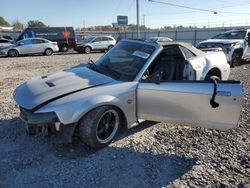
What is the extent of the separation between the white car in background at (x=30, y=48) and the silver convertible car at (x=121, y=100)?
17.0m

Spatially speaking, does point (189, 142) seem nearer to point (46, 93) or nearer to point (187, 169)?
point (187, 169)

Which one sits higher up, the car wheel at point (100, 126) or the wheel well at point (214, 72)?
the wheel well at point (214, 72)

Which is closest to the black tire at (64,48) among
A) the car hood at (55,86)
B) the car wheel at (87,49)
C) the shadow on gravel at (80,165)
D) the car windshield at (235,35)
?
the car wheel at (87,49)

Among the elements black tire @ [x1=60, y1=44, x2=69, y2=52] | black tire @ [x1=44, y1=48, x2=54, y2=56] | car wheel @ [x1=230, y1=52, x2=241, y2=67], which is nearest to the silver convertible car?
car wheel @ [x1=230, y1=52, x2=241, y2=67]

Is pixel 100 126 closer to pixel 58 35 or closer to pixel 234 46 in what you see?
pixel 234 46

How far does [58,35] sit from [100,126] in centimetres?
2186

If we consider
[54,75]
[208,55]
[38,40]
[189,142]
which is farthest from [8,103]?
[38,40]

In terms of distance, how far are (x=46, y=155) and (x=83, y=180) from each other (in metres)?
0.90

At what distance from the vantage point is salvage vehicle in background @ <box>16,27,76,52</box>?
80.5 feet

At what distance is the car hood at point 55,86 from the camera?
4141mm

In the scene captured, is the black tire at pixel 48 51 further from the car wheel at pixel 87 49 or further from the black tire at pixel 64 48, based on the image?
the car wheel at pixel 87 49

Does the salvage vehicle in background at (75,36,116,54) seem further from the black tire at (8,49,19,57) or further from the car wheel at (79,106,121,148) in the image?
the car wheel at (79,106,121,148)

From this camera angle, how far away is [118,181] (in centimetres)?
358

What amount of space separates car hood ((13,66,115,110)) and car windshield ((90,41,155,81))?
224 millimetres
